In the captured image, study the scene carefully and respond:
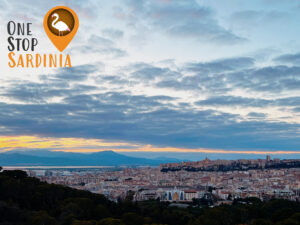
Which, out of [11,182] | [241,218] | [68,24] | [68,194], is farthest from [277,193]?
[68,24]

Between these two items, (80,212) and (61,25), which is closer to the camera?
(61,25)

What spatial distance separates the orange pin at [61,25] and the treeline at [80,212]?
19.5ft

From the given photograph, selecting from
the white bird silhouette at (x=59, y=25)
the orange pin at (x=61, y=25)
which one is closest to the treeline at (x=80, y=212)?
the orange pin at (x=61, y=25)

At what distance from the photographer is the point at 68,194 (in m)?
19.6

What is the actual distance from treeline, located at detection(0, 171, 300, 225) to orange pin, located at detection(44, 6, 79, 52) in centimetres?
595

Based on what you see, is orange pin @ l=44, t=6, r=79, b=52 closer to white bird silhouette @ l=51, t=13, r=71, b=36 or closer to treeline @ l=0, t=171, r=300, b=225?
white bird silhouette @ l=51, t=13, r=71, b=36

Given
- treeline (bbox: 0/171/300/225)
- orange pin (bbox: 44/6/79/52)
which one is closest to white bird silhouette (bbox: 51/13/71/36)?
orange pin (bbox: 44/6/79/52)

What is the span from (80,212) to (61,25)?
762cm

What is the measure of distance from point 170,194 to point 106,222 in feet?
103

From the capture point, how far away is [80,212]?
51.7 ft

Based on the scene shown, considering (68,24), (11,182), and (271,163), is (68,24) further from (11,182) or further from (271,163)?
(271,163)

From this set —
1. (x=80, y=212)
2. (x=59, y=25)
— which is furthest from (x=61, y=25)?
(x=80, y=212)

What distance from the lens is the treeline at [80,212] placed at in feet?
45.2

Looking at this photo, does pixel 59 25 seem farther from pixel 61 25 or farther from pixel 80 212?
pixel 80 212
